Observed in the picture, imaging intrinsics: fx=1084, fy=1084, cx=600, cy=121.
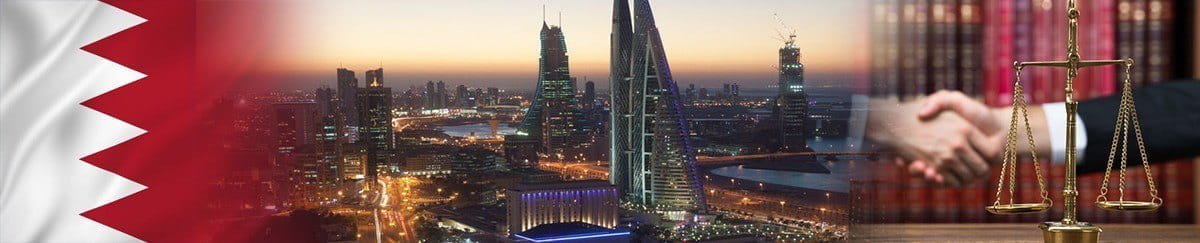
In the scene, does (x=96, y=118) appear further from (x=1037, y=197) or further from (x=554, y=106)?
(x=1037, y=197)

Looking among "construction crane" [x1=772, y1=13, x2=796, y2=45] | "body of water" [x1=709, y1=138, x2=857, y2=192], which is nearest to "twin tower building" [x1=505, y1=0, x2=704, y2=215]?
"body of water" [x1=709, y1=138, x2=857, y2=192]

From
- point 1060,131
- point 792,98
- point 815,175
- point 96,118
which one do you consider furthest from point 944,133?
point 815,175

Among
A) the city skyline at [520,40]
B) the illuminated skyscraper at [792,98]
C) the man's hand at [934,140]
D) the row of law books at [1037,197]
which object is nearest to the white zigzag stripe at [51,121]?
the city skyline at [520,40]

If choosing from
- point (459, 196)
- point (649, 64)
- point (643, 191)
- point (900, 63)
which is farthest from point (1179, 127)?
point (643, 191)

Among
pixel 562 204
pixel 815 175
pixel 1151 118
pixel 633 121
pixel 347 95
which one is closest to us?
pixel 1151 118

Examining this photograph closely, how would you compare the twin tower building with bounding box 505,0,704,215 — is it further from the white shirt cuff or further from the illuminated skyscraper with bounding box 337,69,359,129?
the white shirt cuff

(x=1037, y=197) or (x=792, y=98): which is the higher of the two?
(x=792, y=98)
